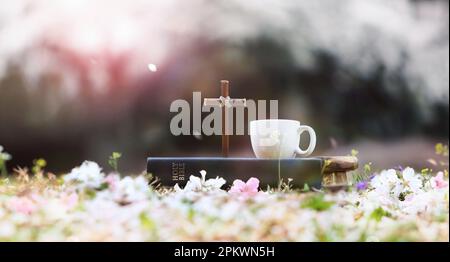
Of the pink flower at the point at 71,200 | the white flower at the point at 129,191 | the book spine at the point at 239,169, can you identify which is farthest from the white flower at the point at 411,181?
the pink flower at the point at 71,200

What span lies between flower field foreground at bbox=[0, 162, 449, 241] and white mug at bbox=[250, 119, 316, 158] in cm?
47

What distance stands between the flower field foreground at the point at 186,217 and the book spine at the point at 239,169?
1.25 ft

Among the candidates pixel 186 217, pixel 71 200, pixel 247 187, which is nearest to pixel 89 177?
pixel 71 200

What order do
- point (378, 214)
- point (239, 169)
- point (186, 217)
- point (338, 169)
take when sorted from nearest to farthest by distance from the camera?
point (186, 217) < point (378, 214) < point (239, 169) < point (338, 169)

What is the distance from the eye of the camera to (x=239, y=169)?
1.25 metres

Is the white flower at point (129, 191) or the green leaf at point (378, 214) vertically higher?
the white flower at point (129, 191)

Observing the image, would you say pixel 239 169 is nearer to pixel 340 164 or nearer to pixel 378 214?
pixel 340 164

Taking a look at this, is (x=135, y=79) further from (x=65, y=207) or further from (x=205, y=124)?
(x=65, y=207)

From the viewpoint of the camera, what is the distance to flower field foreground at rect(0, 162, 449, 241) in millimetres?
734

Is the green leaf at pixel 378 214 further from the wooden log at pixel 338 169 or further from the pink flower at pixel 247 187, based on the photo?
the wooden log at pixel 338 169

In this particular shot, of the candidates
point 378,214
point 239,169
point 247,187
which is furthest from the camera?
point 239,169

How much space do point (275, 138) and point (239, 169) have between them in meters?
0.13

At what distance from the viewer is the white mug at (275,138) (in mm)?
1312

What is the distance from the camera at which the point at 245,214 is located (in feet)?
2.50
